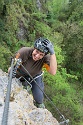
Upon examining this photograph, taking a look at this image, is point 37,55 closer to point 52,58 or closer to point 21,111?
point 52,58

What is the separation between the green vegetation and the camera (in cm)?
1295

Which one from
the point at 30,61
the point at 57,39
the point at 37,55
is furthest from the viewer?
the point at 57,39

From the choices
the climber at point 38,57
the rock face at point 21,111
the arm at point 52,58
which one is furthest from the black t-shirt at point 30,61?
the rock face at point 21,111

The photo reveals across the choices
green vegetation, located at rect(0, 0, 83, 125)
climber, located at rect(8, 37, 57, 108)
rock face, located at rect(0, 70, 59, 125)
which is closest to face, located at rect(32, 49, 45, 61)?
climber, located at rect(8, 37, 57, 108)

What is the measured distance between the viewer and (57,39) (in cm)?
1634

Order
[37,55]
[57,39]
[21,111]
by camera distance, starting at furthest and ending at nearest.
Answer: [57,39] < [37,55] < [21,111]

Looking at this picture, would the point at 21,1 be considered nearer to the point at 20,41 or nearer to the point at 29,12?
the point at 29,12

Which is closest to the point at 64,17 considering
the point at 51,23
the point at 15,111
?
the point at 51,23

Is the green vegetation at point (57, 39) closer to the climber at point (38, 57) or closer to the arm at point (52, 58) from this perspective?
the climber at point (38, 57)

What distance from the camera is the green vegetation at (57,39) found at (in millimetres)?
12945

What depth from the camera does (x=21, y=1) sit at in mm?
17328

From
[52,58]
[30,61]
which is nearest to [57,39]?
[30,61]

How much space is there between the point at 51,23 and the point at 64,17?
205 centimetres

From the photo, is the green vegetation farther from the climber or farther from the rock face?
the rock face
